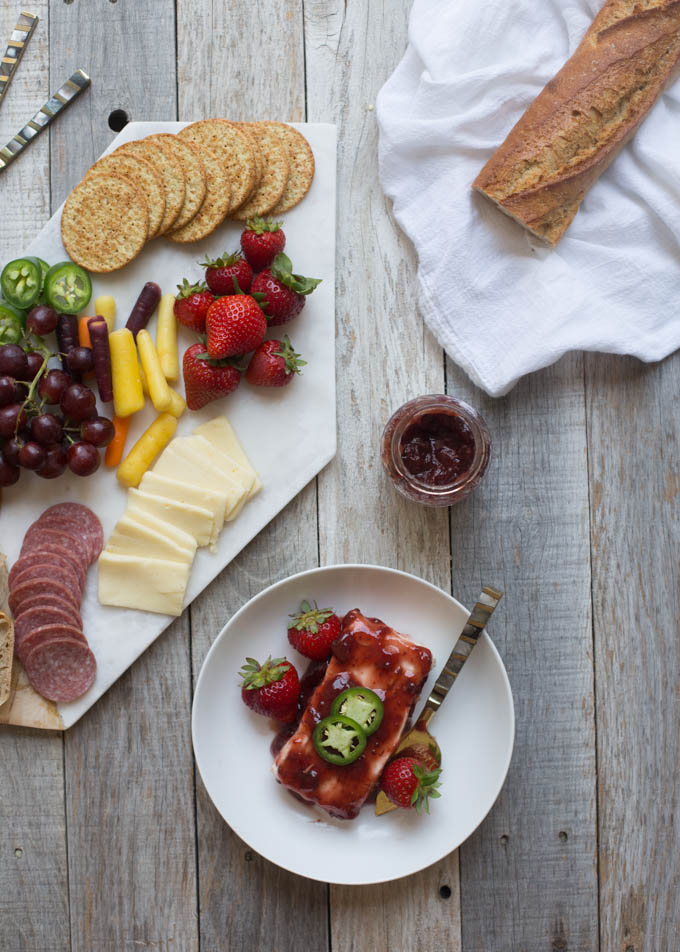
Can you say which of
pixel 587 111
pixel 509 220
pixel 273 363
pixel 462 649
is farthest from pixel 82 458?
pixel 587 111

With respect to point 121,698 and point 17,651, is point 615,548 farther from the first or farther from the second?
point 17,651

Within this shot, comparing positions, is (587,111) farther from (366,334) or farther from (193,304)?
(193,304)

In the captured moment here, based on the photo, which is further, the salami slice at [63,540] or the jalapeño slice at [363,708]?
the salami slice at [63,540]

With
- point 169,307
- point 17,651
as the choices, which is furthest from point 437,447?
point 17,651

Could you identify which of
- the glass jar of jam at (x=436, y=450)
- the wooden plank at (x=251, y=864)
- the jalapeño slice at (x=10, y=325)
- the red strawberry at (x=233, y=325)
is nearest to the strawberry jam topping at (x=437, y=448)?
the glass jar of jam at (x=436, y=450)

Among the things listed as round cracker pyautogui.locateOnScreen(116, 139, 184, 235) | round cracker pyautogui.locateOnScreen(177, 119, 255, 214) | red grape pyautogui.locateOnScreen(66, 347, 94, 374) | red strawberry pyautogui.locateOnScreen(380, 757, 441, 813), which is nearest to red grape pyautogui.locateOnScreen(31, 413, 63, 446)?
red grape pyautogui.locateOnScreen(66, 347, 94, 374)

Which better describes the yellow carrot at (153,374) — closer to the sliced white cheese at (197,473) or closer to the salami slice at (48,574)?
the sliced white cheese at (197,473)

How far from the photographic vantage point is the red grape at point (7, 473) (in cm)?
138

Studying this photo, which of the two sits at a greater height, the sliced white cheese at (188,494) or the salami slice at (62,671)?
the sliced white cheese at (188,494)

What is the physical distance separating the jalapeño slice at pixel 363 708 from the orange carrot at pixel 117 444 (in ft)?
2.09

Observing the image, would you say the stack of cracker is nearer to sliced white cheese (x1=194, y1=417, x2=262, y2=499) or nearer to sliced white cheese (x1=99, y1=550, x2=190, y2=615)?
sliced white cheese (x1=194, y1=417, x2=262, y2=499)

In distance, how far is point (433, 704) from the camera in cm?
140

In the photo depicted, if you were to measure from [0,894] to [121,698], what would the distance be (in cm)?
47

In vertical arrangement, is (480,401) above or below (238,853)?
above
